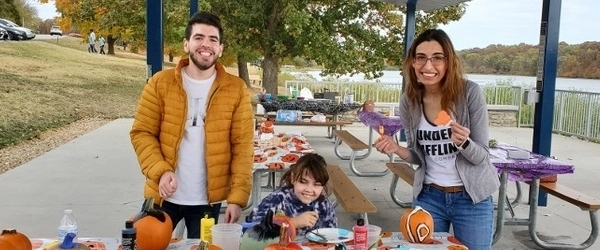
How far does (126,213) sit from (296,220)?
3.46 meters

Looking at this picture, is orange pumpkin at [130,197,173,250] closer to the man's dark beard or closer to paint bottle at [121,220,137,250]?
paint bottle at [121,220,137,250]

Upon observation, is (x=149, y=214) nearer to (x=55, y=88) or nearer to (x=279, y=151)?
(x=279, y=151)

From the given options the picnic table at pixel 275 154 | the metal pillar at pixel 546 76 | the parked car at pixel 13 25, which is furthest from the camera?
the parked car at pixel 13 25

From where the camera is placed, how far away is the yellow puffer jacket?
8.26 ft

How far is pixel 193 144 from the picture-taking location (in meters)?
2.56

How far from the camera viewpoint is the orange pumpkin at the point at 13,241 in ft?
6.30

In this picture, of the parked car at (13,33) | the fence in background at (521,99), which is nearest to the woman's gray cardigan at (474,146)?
the fence in background at (521,99)

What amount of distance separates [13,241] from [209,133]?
2.99ft

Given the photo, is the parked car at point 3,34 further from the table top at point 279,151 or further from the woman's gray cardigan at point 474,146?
the woman's gray cardigan at point 474,146

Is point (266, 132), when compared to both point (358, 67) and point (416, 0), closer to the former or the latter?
point (416, 0)

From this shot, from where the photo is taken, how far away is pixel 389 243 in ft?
7.95

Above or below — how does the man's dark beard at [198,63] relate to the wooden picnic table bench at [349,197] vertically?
above

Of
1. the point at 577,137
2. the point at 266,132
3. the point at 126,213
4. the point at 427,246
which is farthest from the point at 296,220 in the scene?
the point at 577,137

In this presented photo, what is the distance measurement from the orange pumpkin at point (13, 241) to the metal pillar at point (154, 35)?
3.59 m
